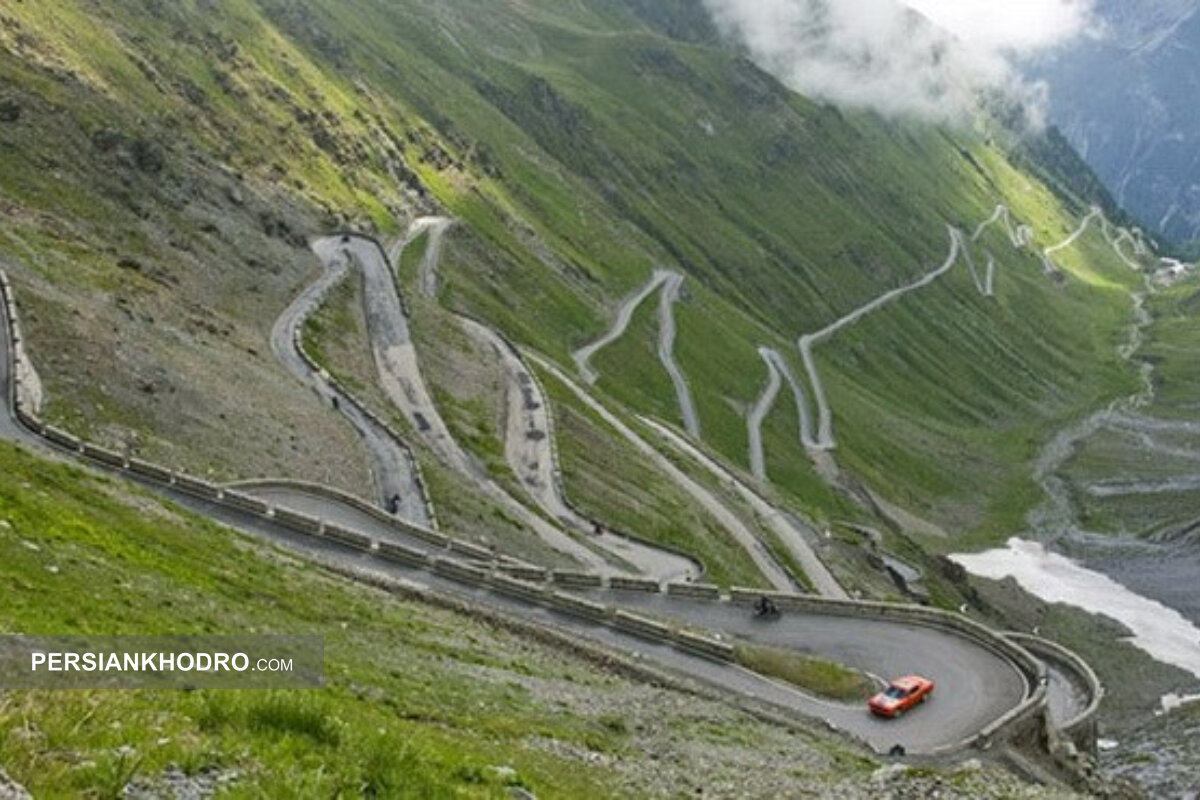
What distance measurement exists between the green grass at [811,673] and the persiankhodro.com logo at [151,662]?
105 feet

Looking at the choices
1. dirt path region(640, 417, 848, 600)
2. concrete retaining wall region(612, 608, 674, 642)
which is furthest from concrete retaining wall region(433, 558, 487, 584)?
dirt path region(640, 417, 848, 600)

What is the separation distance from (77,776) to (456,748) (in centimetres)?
1167

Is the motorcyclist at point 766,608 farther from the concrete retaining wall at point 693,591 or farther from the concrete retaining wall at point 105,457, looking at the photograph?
the concrete retaining wall at point 105,457

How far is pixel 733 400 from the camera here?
188 metres

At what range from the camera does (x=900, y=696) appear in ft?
166

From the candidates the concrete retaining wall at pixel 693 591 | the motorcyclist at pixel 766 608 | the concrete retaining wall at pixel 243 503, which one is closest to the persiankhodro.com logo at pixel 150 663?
the concrete retaining wall at pixel 243 503

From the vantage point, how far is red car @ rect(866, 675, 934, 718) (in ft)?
163

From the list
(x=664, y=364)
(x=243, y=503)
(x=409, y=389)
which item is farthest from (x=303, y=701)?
(x=664, y=364)

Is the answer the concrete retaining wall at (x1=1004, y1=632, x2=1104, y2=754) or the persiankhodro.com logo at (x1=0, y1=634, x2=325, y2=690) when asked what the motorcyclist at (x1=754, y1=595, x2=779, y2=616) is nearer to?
the concrete retaining wall at (x1=1004, y1=632, x2=1104, y2=754)

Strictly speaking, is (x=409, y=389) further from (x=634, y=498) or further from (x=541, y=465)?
(x=634, y=498)

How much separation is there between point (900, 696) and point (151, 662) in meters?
36.9

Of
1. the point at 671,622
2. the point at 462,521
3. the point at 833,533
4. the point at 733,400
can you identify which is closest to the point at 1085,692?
the point at 671,622

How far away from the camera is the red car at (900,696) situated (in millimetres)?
49625

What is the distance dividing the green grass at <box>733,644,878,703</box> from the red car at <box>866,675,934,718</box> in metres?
1.40
